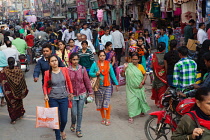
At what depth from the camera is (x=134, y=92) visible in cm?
767

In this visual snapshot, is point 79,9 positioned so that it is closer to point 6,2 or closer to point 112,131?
point 112,131

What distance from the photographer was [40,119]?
5895 millimetres

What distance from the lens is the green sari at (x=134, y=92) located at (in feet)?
24.8

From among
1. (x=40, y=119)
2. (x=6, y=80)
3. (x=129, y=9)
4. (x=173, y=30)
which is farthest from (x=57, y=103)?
(x=129, y=9)

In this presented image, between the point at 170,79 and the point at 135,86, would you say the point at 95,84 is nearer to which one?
the point at 135,86

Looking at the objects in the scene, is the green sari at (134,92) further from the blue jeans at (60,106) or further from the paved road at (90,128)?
the blue jeans at (60,106)

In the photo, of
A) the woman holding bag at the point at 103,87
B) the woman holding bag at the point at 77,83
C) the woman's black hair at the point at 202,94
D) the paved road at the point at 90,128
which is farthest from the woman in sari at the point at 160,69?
the woman's black hair at the point at 202,94

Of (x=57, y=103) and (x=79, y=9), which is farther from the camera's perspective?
(x=79, y=9)

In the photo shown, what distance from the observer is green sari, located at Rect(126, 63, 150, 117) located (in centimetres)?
755

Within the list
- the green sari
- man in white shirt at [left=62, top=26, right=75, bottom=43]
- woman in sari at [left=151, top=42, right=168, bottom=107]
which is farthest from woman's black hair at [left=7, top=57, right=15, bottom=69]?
man in white shirt at [left=62, top=26, right=75, bottom=43]

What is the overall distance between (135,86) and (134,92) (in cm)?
14

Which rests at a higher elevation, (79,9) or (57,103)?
(79,9)

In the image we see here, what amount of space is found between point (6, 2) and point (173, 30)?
15231 cm

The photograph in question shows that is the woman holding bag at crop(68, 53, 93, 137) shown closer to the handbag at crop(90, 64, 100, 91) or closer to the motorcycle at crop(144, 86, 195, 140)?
the handbag at crop(90, 64, 100, 91)
